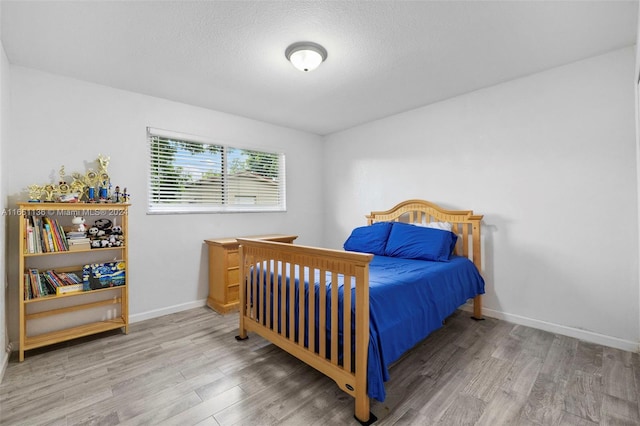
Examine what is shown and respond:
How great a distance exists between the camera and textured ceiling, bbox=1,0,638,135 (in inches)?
69.9

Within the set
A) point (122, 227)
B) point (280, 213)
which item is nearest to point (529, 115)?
point (280, 213)

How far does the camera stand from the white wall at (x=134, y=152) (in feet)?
7.94

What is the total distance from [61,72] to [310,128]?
9.24 feet

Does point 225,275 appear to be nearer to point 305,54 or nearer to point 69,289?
point 69,289

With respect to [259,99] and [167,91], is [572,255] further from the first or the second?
[167,91]

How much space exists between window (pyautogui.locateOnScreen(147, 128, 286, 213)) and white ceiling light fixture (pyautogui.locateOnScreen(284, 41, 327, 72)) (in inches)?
69.2

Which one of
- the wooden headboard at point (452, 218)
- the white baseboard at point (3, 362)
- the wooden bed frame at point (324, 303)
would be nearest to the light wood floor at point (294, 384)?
the white baseboard at point (3, 362)

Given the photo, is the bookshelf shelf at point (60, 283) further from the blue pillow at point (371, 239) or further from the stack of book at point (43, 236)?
the blue pillow at point (371, 239)

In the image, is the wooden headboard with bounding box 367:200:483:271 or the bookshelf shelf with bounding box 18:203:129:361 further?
the wooden headboard with bounding box 367:200:483:271

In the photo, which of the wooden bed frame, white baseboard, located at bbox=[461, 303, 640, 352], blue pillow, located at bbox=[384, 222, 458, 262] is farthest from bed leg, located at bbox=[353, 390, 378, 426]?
white baseboard, located at bbox=[461, 303, 640, 352]

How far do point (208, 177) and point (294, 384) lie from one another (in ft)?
8.48

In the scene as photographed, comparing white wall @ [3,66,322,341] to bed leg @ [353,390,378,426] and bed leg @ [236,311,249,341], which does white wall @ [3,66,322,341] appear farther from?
bed leg @ [353,390,378,426]

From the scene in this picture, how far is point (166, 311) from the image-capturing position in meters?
3.11

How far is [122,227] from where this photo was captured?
271 centimetres
